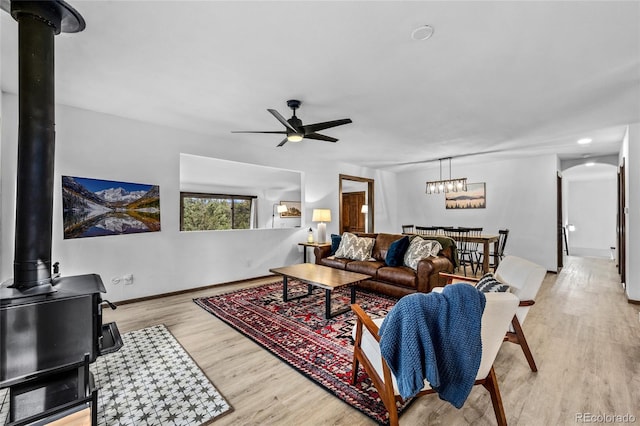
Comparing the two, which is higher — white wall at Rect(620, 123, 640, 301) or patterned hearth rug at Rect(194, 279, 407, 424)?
white wall at Rect(620, 123, 640, 301)

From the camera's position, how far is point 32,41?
1687 mm

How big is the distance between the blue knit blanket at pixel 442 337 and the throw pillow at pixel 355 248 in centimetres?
323

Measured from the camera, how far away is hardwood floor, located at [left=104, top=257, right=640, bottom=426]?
1764mm

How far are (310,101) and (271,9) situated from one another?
1.42 metres

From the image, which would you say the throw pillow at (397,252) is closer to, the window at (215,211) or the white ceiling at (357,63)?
the white ceiling at (357,63)

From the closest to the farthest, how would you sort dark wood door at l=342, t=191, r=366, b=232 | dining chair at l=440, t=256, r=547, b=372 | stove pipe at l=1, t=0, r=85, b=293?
1. stove pipe at l=1, t=0, r=85, b=293
2. dining chair at l=440, t=256, r=547, b=372
3. dark wood door at l=342, t=191, r=366, b=232

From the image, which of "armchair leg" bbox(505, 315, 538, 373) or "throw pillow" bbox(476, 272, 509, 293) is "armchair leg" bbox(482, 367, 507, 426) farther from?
"armchair leg" bbox(505, 315, 538, 373)

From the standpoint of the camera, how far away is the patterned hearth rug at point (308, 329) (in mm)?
2020

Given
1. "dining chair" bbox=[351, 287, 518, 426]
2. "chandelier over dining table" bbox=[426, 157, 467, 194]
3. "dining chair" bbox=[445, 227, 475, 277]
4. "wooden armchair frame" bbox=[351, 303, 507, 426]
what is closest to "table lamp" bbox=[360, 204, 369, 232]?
"chandelier over dining table" bbox=[426, 157, 467, 194]

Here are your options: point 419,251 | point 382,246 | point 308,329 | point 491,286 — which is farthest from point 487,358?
point 382,246

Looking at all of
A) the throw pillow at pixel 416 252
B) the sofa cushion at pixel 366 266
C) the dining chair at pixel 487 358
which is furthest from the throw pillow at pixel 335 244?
the dining chair at pixel 487 358

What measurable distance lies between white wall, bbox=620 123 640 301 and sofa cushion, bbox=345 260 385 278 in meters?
3.36

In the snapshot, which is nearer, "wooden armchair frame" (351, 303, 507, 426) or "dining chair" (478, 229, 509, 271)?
"wooden armchair frame" (351, 303, 507, 426)

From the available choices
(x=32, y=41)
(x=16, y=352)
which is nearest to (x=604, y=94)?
(x=32, y=41)
